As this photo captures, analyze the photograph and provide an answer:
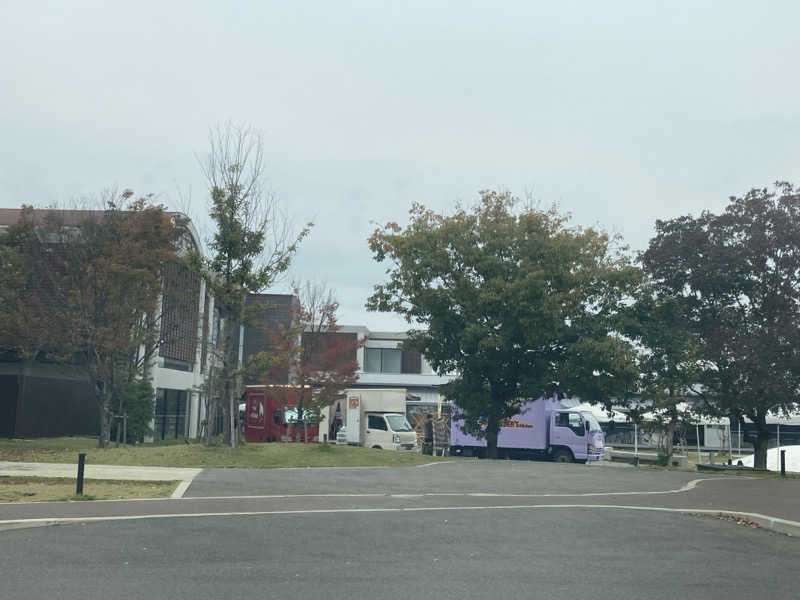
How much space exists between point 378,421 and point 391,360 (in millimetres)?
33283

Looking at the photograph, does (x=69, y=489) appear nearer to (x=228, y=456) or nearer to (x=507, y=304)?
(x=228, y=456)

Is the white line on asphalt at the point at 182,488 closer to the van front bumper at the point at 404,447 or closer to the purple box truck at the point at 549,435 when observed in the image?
the purple box truck at the point at 549,435

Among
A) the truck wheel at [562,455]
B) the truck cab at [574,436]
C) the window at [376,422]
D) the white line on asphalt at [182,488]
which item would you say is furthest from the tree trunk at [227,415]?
the truck wheel at [562,455]

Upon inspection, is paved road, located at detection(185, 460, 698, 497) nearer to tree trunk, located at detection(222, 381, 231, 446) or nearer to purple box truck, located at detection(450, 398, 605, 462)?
tree trunk, located at detection(222, 381, 231, 446)

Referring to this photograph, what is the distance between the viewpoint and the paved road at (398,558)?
7.55 meters

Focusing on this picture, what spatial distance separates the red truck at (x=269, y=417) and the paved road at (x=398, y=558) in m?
24.1

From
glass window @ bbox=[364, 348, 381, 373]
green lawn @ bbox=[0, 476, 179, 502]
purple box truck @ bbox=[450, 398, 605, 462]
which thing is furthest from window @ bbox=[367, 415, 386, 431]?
glass window @ bbox=[364, 348, 381, 373]

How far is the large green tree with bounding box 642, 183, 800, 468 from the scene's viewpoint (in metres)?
29.8

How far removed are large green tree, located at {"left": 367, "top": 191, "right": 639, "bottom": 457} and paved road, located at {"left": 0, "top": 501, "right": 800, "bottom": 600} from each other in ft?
56.8

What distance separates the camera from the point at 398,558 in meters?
9.15

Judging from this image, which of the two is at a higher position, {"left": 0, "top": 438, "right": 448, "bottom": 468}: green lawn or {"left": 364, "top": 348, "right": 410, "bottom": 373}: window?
{"left": 364, "top": 348, "right": 410, "bottom": 373}: window

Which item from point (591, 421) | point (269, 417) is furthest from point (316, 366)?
point (591, 421)

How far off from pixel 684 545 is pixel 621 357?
19621mm

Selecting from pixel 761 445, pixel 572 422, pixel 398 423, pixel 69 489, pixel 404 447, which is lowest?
pixel 404 447
